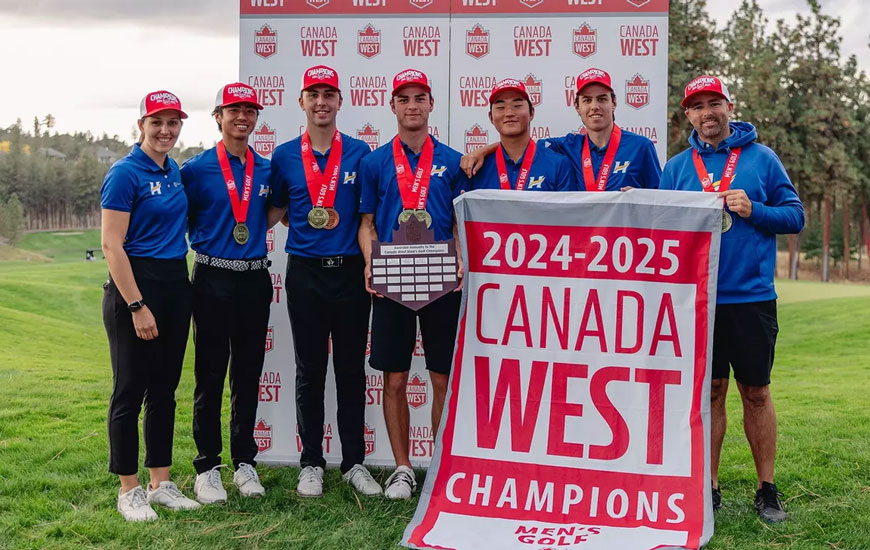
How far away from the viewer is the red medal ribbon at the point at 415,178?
13.3ft

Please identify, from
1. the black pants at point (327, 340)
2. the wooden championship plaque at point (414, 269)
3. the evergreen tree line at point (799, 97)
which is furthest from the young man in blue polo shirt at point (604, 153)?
the evergreen tree line at point (799, 97)

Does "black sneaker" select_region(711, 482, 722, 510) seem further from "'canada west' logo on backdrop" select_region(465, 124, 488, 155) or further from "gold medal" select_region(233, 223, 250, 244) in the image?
"gold medal" select_region(233, 223, 250, 244)

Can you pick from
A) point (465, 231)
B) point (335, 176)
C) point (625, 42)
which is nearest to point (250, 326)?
point (335, 176)

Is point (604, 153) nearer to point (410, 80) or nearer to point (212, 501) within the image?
point (410, 80)

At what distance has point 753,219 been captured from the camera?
3.66 metres

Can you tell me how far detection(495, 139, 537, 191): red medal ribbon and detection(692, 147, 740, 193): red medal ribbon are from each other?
2.74ft

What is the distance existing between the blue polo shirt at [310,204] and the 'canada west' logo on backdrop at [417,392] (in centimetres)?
140

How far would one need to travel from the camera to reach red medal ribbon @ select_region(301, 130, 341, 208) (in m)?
4.20

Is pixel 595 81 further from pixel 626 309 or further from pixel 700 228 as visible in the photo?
pixel 626 309

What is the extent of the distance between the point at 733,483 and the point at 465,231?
248 cm

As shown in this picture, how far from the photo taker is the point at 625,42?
499 cm

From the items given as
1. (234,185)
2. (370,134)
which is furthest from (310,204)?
(370,134)

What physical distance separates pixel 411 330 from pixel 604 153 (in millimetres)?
1388

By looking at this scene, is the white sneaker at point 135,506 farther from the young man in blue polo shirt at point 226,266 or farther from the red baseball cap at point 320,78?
the red baseball cap at point 320,78
